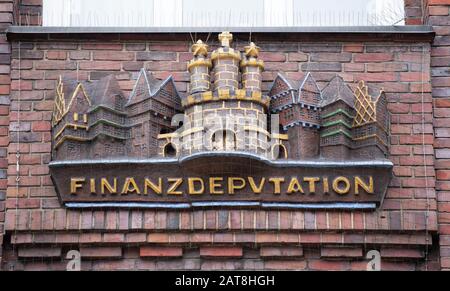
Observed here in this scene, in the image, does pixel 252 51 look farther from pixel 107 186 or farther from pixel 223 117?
pixel 107 186

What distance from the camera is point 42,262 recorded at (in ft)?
38.0

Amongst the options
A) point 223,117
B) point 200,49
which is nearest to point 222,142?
point 223,117

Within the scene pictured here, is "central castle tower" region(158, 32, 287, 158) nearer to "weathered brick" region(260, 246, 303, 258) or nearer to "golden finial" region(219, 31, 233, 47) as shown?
"golden finial" region(219, 31, 233, 47)

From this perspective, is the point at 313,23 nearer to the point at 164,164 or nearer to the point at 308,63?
the point at 308,63

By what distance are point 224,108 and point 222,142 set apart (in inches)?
10.3

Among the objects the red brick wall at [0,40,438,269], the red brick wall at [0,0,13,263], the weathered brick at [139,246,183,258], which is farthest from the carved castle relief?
the weathered brick at [139,246,183,258]

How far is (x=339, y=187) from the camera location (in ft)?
38.1

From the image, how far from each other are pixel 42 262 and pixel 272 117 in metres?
1.98

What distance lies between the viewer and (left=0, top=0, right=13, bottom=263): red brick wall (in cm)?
1176

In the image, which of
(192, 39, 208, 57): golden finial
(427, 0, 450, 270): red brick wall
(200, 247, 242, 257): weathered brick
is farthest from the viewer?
(192, 39, 208, 57): golden finial

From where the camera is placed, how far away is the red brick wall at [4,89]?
38.6ft

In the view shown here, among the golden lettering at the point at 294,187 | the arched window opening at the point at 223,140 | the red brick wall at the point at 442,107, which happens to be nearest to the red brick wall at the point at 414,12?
the red brick wall at the point at 442,107

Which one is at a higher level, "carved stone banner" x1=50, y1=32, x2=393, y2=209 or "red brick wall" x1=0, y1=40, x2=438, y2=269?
"carved stone banner" x1=50, y1=32, x2=393, y2=209
